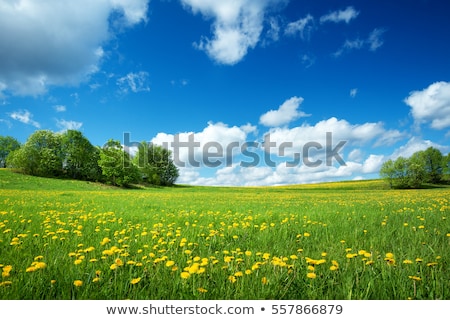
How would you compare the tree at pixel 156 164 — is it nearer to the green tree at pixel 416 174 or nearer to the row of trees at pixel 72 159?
the row of trees at pixel 72 159

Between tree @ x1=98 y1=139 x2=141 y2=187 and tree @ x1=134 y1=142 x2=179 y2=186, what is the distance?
13.0 m

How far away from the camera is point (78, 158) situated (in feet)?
184

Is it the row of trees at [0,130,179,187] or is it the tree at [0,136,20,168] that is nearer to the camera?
the row of trees at [0,130,179,187]

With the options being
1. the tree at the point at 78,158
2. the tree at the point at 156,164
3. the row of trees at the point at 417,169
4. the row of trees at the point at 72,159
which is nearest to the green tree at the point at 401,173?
the row of trees at the point at 417,169

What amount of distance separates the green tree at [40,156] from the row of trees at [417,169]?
3171 inches

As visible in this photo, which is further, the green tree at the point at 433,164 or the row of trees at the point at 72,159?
the green tree at the point at 433,164

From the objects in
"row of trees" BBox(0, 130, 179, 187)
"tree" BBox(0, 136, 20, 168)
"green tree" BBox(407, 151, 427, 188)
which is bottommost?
"green tree" BBox(407, 151, 427, 188)

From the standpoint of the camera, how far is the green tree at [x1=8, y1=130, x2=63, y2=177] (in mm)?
50344

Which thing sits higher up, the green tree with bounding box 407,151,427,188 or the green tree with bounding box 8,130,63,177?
the green tree with bounding box 8,130,63,177

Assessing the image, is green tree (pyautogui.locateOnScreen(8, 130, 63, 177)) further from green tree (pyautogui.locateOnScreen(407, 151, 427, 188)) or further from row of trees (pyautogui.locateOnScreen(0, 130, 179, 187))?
green tree (pyautogui.locateOnScreen(407, 151, 427, 188))

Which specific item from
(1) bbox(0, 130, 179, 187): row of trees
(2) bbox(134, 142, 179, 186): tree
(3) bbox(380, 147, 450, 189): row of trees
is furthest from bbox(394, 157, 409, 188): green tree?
(1) bbox(0, 130, 179, 187): row of trees

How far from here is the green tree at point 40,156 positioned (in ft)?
165

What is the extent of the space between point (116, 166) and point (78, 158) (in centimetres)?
1095

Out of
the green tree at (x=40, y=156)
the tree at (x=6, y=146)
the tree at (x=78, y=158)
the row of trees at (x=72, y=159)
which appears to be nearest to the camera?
the green tree at (x=40, y=156)
